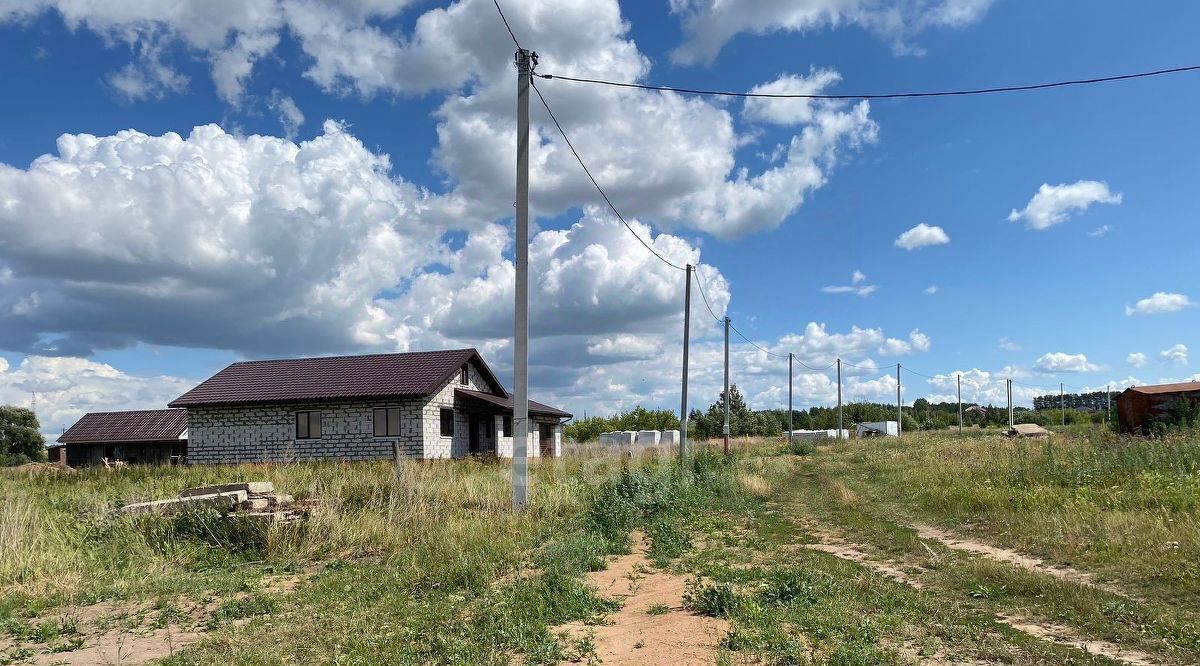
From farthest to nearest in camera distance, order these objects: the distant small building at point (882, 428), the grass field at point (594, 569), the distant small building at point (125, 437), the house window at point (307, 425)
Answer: the distant small building at point (882, 428) → the distant small building at point (125, 437) → the house window at point (307, 425) → the grass field at point (594, 569)

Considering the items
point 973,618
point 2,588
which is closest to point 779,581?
point 973,618

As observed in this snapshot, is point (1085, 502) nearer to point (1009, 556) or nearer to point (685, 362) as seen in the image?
point (1009, 556)

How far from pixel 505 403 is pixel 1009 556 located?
25549 millimetres

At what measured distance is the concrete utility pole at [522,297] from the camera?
1209 cm

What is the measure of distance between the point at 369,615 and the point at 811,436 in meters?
52.7

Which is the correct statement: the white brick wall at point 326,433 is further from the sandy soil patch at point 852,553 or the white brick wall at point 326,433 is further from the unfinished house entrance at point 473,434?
the sandy soil patch at point 852,553

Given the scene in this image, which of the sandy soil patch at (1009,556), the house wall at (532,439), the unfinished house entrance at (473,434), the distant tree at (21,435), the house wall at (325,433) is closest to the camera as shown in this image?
the sandy soil patch at (1009,556)

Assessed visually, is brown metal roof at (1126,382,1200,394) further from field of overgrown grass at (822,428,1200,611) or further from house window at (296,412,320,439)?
house window at (296,412,320,439)

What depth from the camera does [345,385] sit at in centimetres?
2947

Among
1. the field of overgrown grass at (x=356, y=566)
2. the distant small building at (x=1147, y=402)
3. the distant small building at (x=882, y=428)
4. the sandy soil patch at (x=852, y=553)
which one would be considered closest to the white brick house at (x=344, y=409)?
the field of overgrown grass at (x=356, y=566)

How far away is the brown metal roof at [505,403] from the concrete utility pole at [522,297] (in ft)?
61.8

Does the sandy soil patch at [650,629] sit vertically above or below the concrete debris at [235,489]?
below

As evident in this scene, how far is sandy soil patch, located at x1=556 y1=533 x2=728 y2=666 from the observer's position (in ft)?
17.2

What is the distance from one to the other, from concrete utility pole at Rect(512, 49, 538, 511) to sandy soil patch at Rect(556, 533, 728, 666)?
4.26 m
